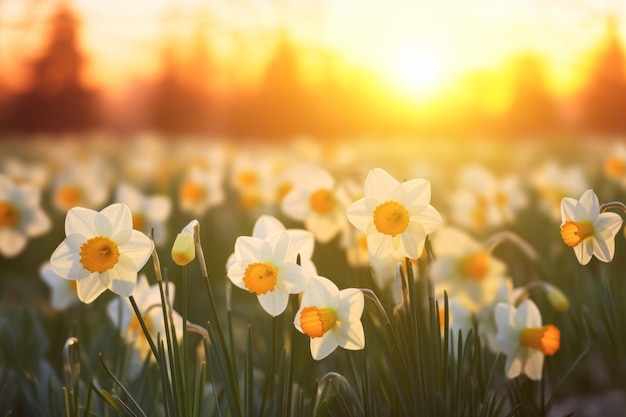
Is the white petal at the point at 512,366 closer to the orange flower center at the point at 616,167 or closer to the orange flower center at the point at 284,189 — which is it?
the orange flower center at the point at 616,167

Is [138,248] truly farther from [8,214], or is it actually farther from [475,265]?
[8,214]

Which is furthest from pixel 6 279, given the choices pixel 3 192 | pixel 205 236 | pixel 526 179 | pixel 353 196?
pixel 526 179

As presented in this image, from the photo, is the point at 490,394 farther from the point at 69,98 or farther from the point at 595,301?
the point at 69,98

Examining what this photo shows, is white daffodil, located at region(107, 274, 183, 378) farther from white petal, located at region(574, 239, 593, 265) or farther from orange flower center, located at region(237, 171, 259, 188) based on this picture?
orange flower center, located at region(237, 171, 259, 188)

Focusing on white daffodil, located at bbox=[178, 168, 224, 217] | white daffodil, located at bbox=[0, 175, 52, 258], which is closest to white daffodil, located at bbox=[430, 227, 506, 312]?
white daffodil, located at bbox=[0, 175, 52, 258]

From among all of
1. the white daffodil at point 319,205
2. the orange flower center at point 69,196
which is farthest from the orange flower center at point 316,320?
the orange flower center at point 69,196

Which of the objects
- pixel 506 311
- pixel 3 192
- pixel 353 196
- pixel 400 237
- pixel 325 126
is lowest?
pixel 506 311
